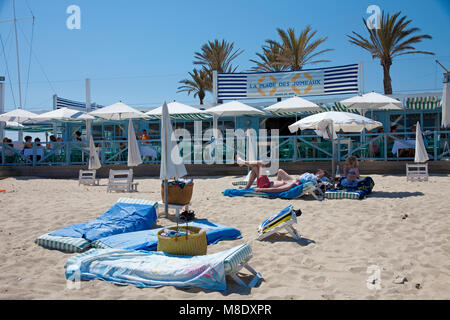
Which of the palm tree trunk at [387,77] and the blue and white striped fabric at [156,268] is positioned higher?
the palm tree trunk at [387,77]

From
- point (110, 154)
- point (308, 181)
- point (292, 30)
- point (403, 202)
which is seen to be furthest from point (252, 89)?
point (403, 202)

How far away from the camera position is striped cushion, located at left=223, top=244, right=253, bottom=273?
3480 millimetres

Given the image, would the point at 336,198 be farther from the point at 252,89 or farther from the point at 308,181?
the point at 252,89

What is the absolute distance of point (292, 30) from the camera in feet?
68.2

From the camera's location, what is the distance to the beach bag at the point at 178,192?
6371 mm

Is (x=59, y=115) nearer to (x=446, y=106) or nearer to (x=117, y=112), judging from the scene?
(x=117, y=112)

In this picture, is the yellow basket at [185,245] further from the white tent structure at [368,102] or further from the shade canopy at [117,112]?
the shade canopy at [117,112]

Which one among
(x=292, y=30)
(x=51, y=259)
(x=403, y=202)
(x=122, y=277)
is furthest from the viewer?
(x=292, y=30)

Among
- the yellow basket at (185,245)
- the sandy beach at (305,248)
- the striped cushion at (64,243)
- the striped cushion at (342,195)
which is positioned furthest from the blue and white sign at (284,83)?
the yellow basket at (185,245)

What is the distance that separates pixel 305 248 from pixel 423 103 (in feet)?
45.9

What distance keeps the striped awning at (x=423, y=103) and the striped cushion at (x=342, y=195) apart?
9981 mm

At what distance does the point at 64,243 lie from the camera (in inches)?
184

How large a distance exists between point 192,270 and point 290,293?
918mm

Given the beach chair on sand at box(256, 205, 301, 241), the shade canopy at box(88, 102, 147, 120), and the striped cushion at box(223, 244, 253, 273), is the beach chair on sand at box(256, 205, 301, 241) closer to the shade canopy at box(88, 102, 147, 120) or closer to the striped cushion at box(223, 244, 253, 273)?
the striped cushion at box(223, 244, 253, 273)
